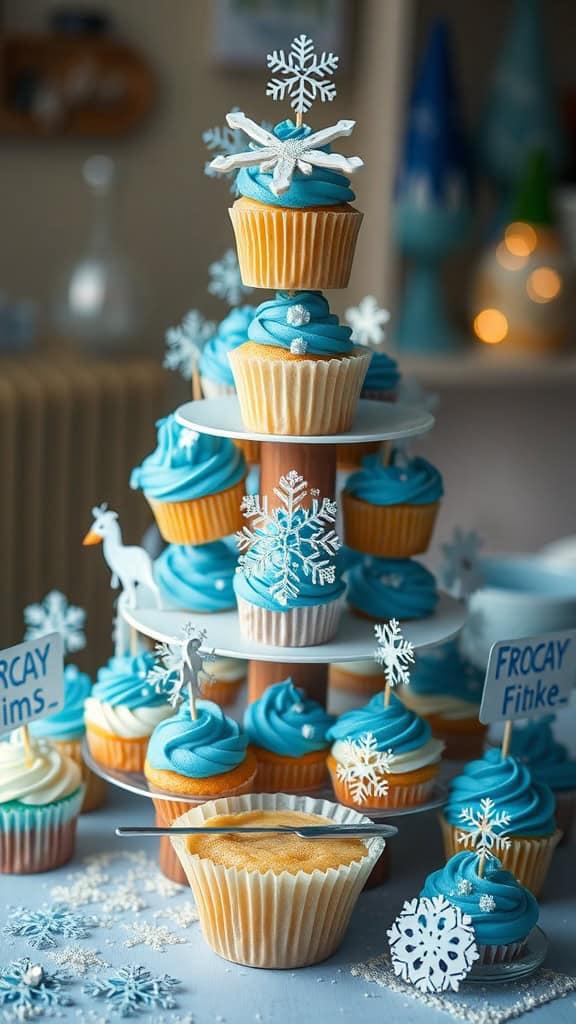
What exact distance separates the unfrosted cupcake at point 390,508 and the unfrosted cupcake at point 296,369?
0.44 feet

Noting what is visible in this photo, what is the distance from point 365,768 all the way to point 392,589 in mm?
210

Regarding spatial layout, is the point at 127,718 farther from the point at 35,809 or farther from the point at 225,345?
the point at 225,345

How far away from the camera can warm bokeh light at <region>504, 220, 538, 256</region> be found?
278 cm

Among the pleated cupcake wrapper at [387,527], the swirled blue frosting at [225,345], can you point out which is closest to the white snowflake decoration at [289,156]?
the swirled blue frosting at [225,345]

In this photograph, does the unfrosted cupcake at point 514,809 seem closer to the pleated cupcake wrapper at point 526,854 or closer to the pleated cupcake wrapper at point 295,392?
the pleated cupcake wrapper at point 526,854

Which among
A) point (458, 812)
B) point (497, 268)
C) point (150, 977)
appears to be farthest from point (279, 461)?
point (497, 268)

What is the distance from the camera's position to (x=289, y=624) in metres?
1.23

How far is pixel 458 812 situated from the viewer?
123 centimetres

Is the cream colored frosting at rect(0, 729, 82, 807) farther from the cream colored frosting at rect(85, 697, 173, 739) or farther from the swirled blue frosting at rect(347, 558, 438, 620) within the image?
the swirled blue frosting at rect(347, 558, 438, 620)

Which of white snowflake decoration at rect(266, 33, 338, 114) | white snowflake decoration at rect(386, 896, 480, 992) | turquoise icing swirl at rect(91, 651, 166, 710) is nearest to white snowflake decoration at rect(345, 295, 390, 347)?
white snowflake decoration at rect(266, 33, 338, 114)

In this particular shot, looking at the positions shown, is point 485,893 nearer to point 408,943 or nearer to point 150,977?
point 408,943

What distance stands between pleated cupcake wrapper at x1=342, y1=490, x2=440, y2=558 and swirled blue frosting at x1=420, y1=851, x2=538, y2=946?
34cm

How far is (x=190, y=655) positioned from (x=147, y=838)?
266 millimetres

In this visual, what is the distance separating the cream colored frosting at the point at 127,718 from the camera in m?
1.29
